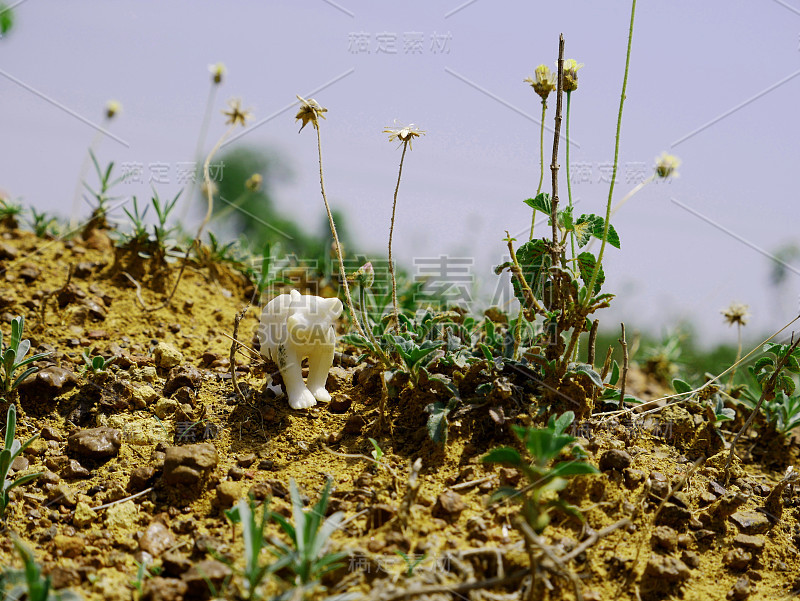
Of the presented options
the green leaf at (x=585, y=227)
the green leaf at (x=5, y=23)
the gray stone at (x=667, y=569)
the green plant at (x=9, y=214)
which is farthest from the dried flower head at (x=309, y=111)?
the green leaf at (x=5, y=23)

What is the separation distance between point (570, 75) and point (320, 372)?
4.71 feet

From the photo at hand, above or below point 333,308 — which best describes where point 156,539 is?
below

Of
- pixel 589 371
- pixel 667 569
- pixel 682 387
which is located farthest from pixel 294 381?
pixel 682 387

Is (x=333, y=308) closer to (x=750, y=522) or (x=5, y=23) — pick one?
(x=750, y=522)

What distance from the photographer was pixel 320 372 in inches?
102

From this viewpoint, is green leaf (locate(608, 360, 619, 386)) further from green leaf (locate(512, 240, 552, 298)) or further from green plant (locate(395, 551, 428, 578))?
green plant (locate(395, 551, 428, 578))

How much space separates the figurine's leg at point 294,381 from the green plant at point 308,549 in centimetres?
69

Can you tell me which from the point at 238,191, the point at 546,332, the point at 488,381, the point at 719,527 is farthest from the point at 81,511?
the point at 238,191

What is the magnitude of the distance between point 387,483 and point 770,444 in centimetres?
187

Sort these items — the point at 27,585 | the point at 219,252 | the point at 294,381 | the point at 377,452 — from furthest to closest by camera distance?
the point at 219,252
the point at 294,381
the point at 377,452
the point at 27,585

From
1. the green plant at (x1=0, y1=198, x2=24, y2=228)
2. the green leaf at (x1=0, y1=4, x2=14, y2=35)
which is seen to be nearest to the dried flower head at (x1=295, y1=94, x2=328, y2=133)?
the green plant at (x1=0, y1=198, x2=24, y2=228)

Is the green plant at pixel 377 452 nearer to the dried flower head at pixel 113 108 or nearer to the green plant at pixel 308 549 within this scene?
the green plant at pixel 308 549

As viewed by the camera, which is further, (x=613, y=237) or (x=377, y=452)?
(x=613, y=237)

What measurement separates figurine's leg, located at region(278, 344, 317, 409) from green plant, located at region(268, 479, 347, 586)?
690 mm
